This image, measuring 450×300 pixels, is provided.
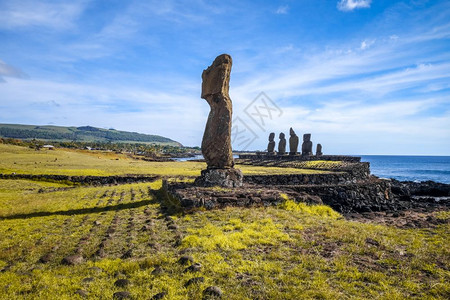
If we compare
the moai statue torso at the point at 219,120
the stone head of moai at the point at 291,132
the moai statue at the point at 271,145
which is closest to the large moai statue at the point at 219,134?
the moai statue torso at the point at 219,120

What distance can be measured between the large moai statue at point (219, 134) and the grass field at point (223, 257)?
4.11m

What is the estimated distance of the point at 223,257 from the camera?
5.86 meters

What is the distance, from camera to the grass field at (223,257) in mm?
4488

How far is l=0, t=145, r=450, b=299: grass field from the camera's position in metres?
4.49

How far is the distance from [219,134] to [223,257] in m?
8.83

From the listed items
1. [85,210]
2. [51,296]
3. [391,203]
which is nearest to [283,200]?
[85,210]

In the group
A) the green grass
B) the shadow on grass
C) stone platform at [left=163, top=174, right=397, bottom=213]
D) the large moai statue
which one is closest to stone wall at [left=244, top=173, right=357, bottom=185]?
stone platform at [left=163, top=174, right=397, bottom=213]

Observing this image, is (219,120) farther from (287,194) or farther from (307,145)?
(307,145)

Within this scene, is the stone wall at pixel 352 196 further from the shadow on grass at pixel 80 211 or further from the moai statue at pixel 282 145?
the moai statue at pixel 282 145

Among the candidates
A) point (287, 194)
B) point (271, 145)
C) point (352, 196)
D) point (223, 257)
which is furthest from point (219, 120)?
point (271, 145)

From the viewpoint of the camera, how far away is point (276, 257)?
580cm

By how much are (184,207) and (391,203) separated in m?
16.5

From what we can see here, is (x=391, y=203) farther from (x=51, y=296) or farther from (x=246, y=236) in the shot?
(x=51, y=296)

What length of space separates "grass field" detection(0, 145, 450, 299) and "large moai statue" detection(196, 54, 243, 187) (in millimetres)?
4111
